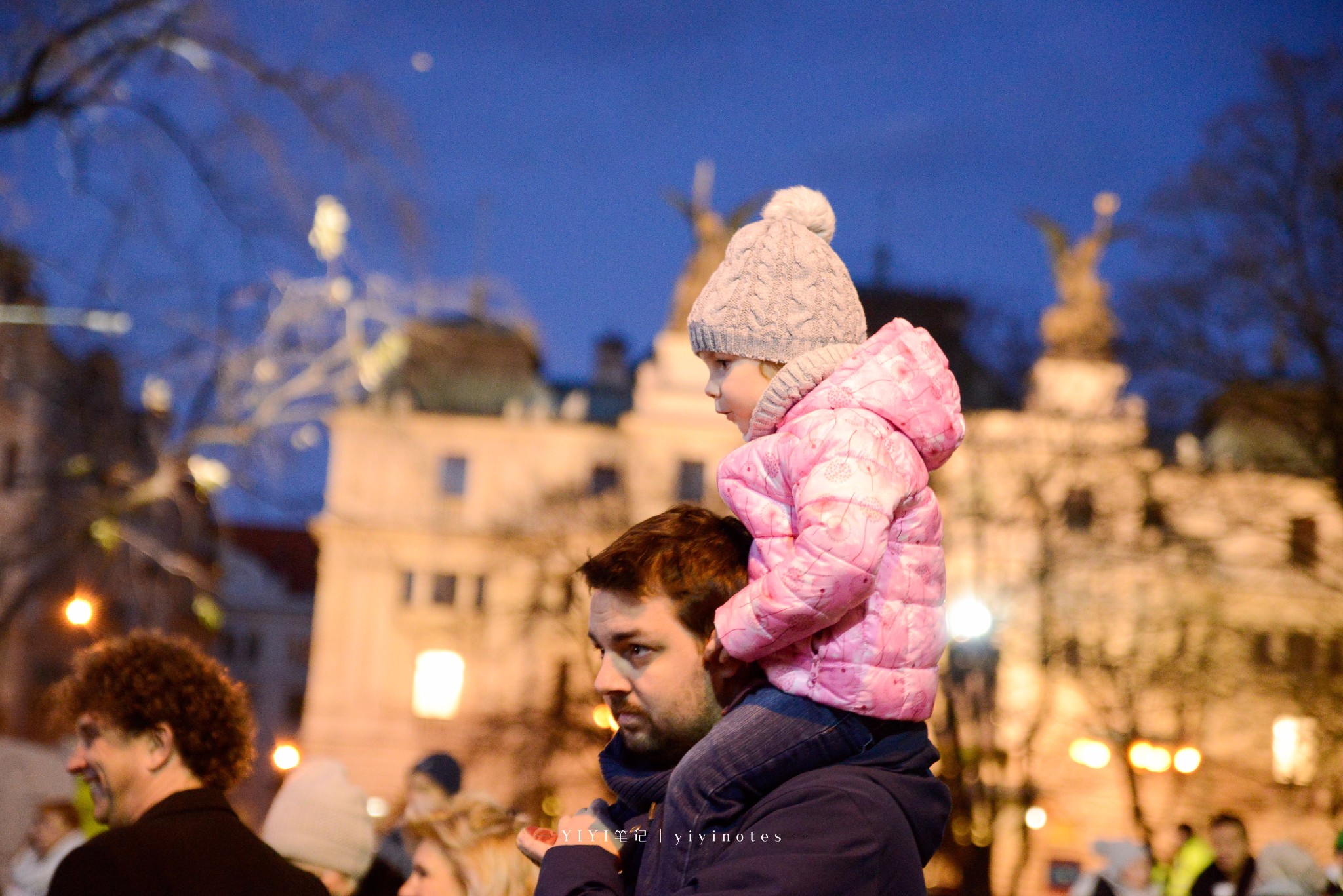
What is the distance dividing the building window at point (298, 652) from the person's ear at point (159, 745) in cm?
6231

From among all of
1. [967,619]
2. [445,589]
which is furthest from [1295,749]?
[445,589]

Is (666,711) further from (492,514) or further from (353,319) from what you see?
(492,514)

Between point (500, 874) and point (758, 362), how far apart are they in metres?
2.15

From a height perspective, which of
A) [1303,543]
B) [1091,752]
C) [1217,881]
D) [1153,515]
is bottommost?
[1091,752]

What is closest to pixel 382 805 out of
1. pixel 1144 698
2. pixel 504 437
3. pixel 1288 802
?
pixel 504 437

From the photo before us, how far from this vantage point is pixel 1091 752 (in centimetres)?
3288

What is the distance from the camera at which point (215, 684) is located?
4.26m

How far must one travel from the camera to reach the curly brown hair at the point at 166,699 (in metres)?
4.05

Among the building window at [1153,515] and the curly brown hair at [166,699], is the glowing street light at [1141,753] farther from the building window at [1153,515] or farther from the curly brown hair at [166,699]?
the curly brown hair at [166,699]

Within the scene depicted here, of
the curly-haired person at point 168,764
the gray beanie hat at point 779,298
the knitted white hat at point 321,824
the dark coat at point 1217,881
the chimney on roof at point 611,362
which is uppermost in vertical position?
the chimney on roof at point 611,362

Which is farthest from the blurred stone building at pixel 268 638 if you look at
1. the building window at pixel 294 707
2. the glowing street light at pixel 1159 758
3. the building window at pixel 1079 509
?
the glowing street light at pixel 1159 758

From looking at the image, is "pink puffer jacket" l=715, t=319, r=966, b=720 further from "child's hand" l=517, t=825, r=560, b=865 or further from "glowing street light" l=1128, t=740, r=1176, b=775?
"glowing street light" l=1128, t=740, r=1176, b=775

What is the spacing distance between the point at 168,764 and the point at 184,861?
1.35ft

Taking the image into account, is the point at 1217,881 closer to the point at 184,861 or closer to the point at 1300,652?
the point at 184,861
